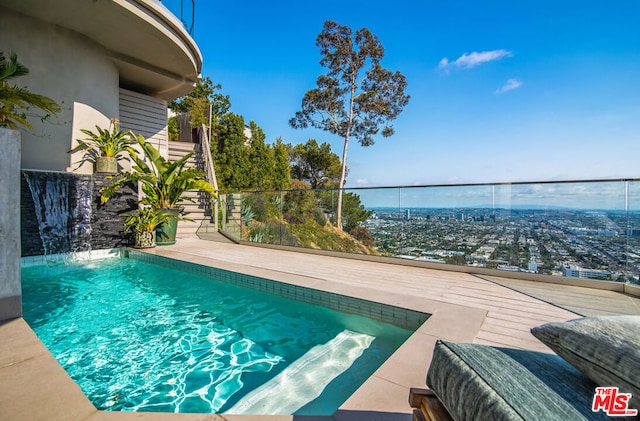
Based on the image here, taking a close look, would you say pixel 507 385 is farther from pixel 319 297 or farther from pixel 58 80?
pixel 58 80

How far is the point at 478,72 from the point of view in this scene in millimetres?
18234

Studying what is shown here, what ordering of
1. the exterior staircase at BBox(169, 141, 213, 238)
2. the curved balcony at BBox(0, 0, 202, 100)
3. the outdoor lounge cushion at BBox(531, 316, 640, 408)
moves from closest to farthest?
the outdoor lounge cushion at BBox(531, 316, 640, 408) < the curved balcony at BBox(0, 0, 202, 100) < the exterior staircase at BBox(169, 141, 213, 238)

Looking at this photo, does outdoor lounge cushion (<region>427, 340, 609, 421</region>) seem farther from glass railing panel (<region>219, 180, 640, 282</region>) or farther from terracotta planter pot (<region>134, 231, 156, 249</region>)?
terracotta planter pot (<region>134, 231, 156, 249</region>)

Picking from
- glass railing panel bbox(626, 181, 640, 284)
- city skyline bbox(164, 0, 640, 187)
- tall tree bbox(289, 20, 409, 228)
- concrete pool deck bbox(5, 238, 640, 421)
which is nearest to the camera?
concrete pool deck bbox(5, 238, 640, 421)

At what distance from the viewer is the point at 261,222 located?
24.3ft

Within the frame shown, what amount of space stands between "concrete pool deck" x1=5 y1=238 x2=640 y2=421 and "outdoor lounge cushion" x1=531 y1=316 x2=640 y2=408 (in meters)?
0.87

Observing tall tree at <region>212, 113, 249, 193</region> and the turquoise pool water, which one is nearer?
the turquoise pool water

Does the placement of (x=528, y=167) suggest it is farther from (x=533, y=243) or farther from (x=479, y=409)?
(x=479, y=409)

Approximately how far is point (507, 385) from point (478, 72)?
21.4 metres

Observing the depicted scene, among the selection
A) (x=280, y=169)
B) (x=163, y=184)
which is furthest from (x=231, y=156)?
(x=163, y=184)

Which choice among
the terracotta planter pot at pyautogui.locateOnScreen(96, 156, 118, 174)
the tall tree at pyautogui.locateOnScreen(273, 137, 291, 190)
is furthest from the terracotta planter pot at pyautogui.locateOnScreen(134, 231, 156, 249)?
the tall tree at pyautogui.locateOnScreen(273, 137, 291, 190)

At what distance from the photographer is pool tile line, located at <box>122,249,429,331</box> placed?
2.90 m

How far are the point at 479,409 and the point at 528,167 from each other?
72.8 feet

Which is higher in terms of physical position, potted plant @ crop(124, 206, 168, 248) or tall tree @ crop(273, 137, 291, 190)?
tall tree @ crop(273, 137, 291, 190)
